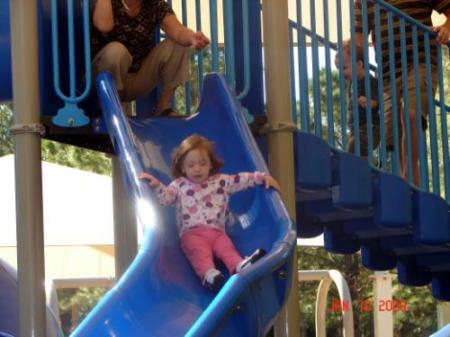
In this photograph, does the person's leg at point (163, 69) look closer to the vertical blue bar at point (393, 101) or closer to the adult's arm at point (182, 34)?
the adult's arm at point (182, 34)

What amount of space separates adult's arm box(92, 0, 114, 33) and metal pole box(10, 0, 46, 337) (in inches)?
14.4

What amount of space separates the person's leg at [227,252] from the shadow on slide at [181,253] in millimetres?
114

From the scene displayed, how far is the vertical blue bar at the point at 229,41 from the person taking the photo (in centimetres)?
683

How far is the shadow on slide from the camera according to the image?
5035 millimetres

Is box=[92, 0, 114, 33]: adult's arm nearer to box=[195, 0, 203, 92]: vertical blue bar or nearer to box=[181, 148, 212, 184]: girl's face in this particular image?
box=[195, 0, 203, 92]: vertical blue bar

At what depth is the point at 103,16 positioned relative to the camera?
21.8 ft

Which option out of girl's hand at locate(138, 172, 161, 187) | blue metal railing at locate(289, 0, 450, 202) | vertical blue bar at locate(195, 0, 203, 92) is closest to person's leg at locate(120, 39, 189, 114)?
vertical blue bar at locate(195, 0, 203, 92)

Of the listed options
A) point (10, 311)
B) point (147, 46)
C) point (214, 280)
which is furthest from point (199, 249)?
point (10, 311)

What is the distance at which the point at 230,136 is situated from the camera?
260 inches

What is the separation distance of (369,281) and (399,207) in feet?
68.2

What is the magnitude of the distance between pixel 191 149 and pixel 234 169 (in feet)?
1.07

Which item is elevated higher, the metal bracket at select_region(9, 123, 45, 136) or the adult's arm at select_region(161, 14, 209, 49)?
the adult's arm at select_region(161, 14, 209, 49)

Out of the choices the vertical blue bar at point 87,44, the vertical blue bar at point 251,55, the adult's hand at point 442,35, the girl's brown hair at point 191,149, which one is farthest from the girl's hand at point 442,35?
the vertical blue bar at point 87,44

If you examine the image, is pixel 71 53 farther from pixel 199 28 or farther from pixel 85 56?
pixel 199 28
